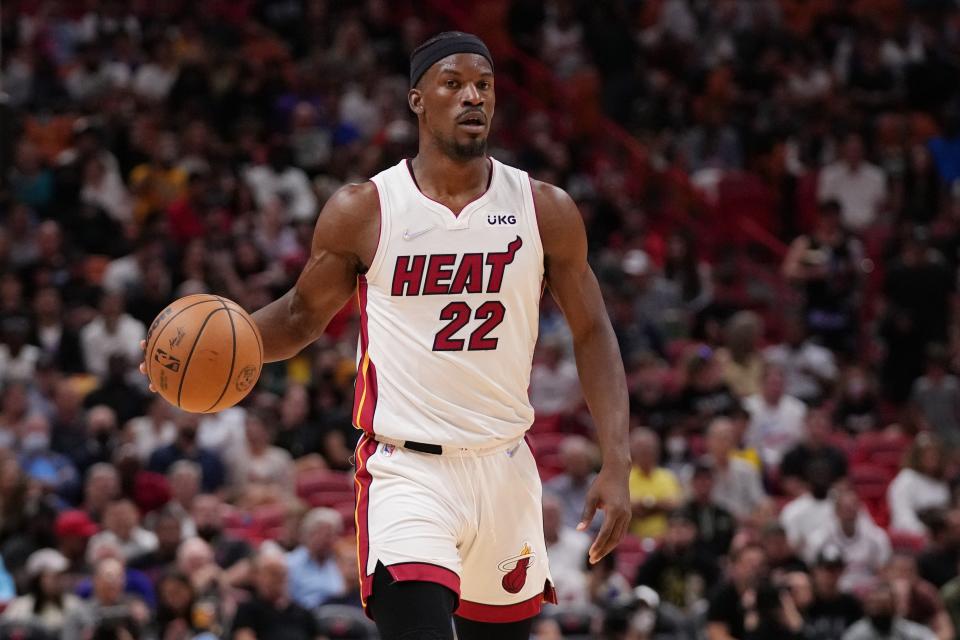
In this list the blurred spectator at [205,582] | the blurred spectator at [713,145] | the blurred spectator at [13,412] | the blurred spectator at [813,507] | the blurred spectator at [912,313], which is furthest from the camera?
the blurred spectator at [713,145]

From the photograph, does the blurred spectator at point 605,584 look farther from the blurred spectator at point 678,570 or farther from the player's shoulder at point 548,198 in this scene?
the player's shoulder at point 548,198

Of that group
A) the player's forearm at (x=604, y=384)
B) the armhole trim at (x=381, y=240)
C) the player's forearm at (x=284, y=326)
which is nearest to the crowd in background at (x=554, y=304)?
the player's forearm at (x=284, y=326)

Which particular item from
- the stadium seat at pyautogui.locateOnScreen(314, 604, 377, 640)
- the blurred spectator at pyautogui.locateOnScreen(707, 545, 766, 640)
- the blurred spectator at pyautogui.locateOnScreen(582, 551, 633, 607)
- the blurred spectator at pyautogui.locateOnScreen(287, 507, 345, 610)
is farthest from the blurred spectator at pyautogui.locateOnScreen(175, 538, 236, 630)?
the blurred spectator at pyautogui.locateOnScreen(707, 545, 766, 640)

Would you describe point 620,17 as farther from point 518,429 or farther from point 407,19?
point 518,429

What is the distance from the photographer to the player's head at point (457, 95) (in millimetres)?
5754

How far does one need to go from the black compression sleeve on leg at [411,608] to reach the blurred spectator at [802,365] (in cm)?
1019

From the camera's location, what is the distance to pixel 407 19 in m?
19.7

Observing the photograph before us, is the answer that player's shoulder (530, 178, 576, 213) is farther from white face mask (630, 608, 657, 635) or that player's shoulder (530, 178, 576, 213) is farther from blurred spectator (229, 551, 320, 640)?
blurred spectator (229, 551, 320, 640)

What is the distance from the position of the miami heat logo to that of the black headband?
173 cm

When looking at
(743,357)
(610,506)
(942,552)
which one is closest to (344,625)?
(942,552)

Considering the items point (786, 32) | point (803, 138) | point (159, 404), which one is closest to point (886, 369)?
point (803, 138)

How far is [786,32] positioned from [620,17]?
2075 mm

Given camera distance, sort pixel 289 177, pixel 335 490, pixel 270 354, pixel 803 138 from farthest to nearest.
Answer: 1. pixel 803 138
2. pixel 289 177
3. pixel 335 490
4. pixel 270 354

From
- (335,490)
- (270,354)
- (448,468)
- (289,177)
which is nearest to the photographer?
(448,468)
